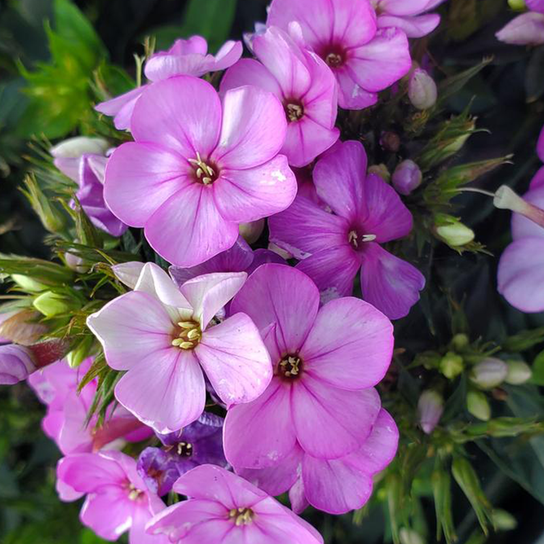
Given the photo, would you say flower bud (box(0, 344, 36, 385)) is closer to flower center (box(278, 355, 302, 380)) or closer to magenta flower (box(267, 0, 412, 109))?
flower center (box(278, 355, 302, 380))

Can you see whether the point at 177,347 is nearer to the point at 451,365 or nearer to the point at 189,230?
the point at 189,230

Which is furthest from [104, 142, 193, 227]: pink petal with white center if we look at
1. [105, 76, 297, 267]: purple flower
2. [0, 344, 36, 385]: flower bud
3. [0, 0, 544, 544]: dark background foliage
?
[0, 0, 544, 544]: dark background foliage

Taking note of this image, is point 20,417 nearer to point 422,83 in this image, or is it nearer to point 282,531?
point 282,531

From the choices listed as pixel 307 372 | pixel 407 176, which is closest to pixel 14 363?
pixel 307 372

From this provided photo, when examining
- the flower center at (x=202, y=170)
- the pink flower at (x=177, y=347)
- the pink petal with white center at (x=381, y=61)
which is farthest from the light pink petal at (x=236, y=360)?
the pink petal with white center at (x=381, y=61)

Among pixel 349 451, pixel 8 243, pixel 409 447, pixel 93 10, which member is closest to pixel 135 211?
pixel 349 451
